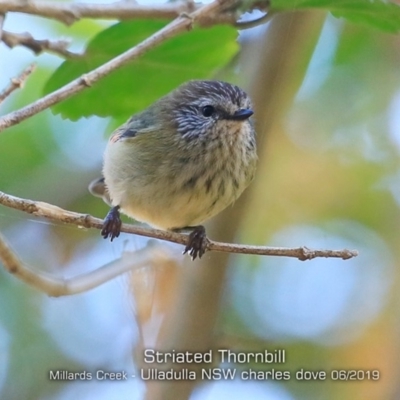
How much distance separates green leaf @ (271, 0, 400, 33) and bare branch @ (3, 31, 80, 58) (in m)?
0.61

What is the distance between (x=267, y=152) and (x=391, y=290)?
669 mm

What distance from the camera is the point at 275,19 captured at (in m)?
2.00

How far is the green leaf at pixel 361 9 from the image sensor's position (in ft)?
5.64

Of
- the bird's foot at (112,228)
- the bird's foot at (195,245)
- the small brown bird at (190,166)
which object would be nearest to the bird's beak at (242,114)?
the small brown bird at (190,166)

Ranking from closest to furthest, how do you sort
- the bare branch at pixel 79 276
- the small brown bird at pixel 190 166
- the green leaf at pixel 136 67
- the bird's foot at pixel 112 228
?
the bare branch at pixel 79 276 → the green leaf at pixel 136 67 → the bird's foot at pixel 112 228 → the small brown bird at pixel 190 166

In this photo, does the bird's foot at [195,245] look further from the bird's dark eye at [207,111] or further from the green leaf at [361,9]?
the green leaf at [361,9]

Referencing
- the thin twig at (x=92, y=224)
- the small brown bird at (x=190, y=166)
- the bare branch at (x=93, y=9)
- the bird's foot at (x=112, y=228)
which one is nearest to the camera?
the thin twig at (x=92, y=224)

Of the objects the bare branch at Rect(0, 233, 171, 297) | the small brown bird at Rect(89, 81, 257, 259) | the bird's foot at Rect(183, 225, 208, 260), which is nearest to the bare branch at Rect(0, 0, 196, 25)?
the small brown bird at Rect(89, 81, 257, 259)

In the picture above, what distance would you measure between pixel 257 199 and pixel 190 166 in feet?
0.95

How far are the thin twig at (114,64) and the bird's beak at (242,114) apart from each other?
471mm

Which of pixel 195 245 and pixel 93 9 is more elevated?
pixel 93 9

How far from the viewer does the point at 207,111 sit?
2461 millimetres

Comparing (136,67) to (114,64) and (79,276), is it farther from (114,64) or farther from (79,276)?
(79,276)

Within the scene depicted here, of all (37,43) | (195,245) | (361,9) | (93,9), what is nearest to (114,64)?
(93,9)
